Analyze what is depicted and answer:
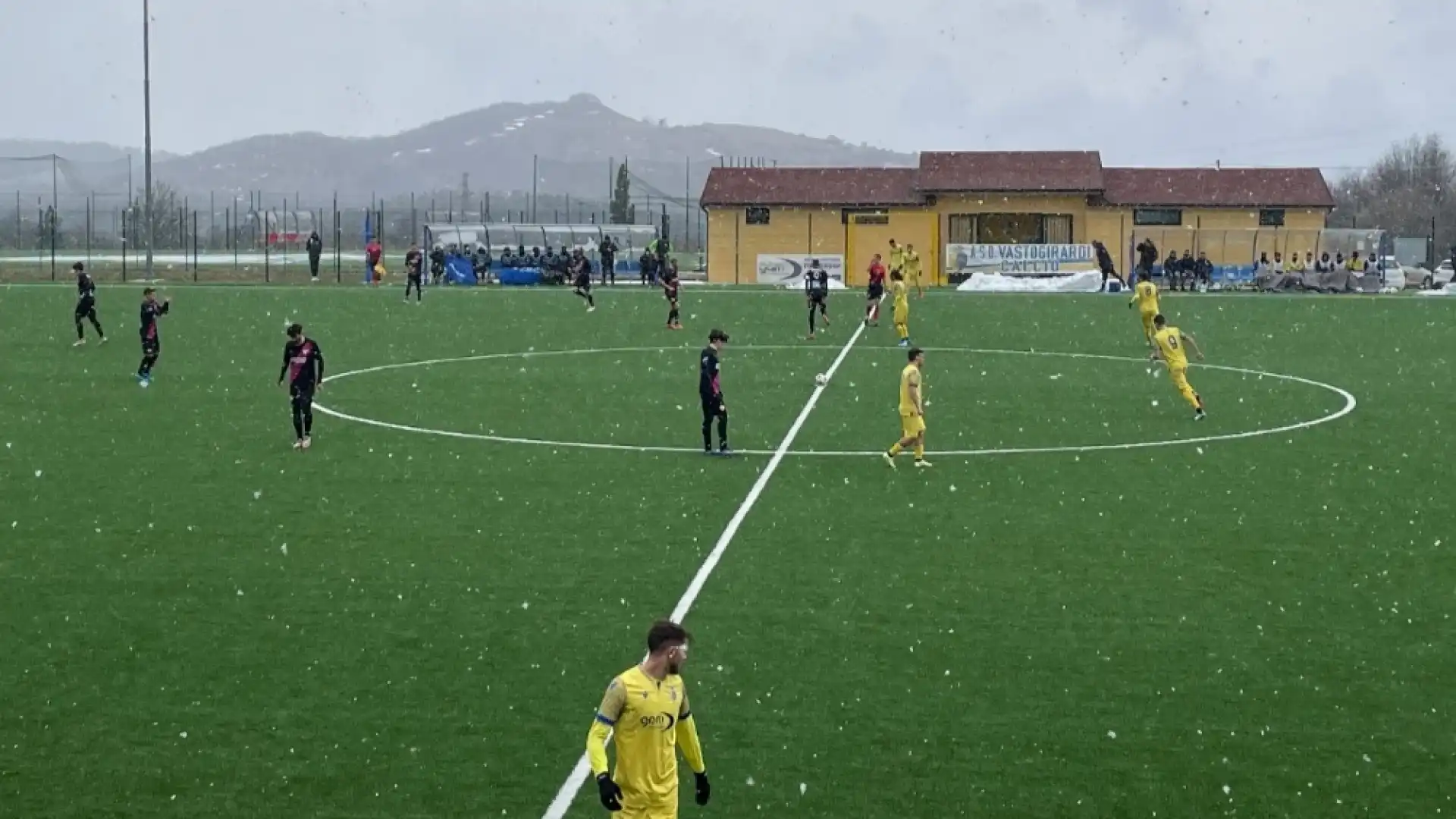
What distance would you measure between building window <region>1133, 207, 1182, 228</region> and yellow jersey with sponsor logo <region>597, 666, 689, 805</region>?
227ft

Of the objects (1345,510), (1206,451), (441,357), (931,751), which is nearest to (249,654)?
(931,751)

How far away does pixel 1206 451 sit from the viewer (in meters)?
23.8

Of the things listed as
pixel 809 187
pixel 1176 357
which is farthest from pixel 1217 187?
pixel 1176 357

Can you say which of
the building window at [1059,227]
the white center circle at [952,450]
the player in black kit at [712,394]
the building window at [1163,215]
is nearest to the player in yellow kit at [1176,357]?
the white center circle at [952,450]

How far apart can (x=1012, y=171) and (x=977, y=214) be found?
2.96m

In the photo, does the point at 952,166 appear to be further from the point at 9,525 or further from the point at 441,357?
the point at 9,525

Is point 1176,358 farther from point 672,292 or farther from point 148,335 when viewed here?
point 672,292

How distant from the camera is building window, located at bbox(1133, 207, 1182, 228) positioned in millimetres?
74750

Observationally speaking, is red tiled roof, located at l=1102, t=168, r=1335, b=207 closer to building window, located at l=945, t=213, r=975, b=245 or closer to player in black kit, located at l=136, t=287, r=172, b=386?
building window, located at l=945, t=213, r=975, b=245

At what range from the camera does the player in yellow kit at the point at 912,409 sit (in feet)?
71.4

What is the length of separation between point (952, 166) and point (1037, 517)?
194 ft

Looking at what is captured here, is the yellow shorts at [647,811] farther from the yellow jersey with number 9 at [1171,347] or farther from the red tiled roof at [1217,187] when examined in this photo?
the red tiled roof at [1217,187]

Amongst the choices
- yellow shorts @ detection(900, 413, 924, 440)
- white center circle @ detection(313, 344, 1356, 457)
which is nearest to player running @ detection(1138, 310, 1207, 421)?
white center circle @ detection(313, 344, 1356, 457)

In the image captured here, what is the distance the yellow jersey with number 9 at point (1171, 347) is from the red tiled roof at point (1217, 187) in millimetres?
47977
